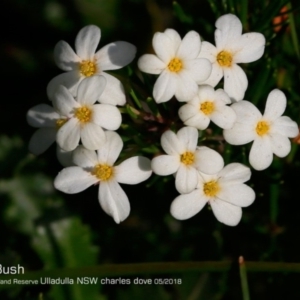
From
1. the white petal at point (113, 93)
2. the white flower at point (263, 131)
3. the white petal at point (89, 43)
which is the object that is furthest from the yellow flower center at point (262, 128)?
the white petal at point (89, 43)

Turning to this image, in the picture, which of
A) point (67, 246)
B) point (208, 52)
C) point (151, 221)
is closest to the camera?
point (208, 52)

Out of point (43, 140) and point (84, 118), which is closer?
point (84, 118)

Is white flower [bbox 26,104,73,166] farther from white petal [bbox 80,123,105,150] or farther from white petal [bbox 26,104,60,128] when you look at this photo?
white petal [bbox 80,123,105,150]

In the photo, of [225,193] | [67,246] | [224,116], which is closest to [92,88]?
[224,116]

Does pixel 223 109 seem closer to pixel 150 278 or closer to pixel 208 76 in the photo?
pixel 208 76

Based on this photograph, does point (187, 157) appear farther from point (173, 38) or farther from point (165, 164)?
point (173, 38)
